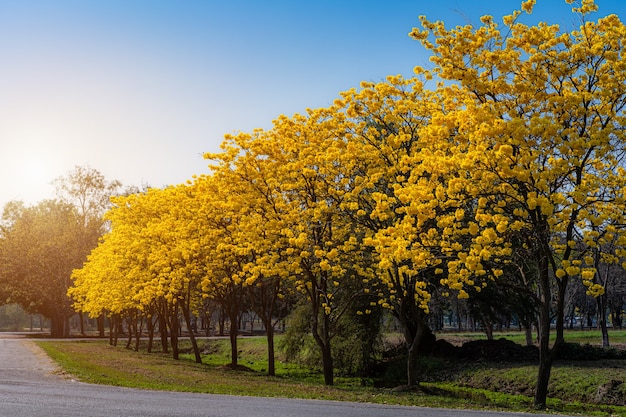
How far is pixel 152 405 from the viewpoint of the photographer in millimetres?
14773

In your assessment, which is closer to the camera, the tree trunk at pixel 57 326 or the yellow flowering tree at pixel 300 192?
the yellow flowering tree at pixel 300 192

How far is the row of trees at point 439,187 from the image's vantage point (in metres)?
16.3

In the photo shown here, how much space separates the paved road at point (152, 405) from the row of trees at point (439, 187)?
12.9ft

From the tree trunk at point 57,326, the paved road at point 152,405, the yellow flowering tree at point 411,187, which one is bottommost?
the tree trunk at point 57,326

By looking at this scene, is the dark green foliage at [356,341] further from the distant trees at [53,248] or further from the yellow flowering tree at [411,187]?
the distant trees at [53,248]

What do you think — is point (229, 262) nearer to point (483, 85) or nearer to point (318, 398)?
point (318, 398)

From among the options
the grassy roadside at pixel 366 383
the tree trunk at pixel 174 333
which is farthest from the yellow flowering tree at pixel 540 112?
the tree trunk at pixel 174 333

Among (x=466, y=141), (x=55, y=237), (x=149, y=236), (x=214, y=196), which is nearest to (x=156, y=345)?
(x=55, y=237)

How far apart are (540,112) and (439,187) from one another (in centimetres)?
396

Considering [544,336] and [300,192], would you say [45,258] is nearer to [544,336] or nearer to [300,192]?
[300,192]

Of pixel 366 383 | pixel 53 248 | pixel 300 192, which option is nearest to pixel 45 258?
pixel 53 248

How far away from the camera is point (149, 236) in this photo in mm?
33188

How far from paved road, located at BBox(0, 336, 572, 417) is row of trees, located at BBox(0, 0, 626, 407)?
3.95 m

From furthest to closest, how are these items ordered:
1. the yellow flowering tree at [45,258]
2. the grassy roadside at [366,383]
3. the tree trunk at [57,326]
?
the tree trunk at [57,326] → the yellow flowering tree at [45,258] → the grassy roadside at [366,383]
